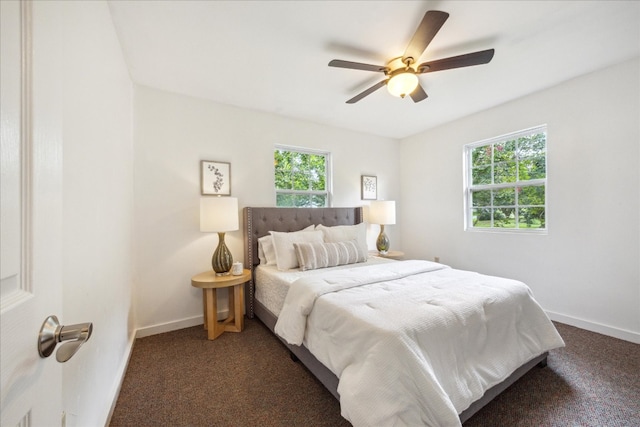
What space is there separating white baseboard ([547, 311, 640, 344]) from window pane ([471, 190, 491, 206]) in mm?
1451

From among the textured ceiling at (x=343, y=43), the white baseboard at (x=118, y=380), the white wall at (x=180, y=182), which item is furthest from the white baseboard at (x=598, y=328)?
the white baseboard at (x=118, y=380)

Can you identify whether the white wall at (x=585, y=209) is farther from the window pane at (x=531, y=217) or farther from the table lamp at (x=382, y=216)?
the table lamp at (x=382, y=216)

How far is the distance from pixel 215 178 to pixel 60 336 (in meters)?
2.57

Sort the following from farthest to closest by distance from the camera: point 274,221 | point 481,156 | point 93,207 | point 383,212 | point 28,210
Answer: point 383,212 → point 481,156 → point 274,221 → point 93,207 → point 28,210

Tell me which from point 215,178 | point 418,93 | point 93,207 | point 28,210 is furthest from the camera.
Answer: point 215,178

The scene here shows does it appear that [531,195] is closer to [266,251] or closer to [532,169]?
[532,169]

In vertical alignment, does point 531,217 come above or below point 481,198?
below

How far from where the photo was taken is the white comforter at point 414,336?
116 centimetres

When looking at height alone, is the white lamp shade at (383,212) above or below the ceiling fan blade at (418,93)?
below

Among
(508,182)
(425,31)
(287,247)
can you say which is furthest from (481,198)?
(287,247)

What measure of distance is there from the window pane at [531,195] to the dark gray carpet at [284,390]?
145 cm

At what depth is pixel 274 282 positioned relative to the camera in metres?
2.42

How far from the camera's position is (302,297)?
1.85 meters

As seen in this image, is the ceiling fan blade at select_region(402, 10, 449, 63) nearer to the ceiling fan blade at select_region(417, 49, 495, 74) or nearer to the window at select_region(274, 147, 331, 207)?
the ceiling fan blade at select_region(417, 49, 495, 74)
